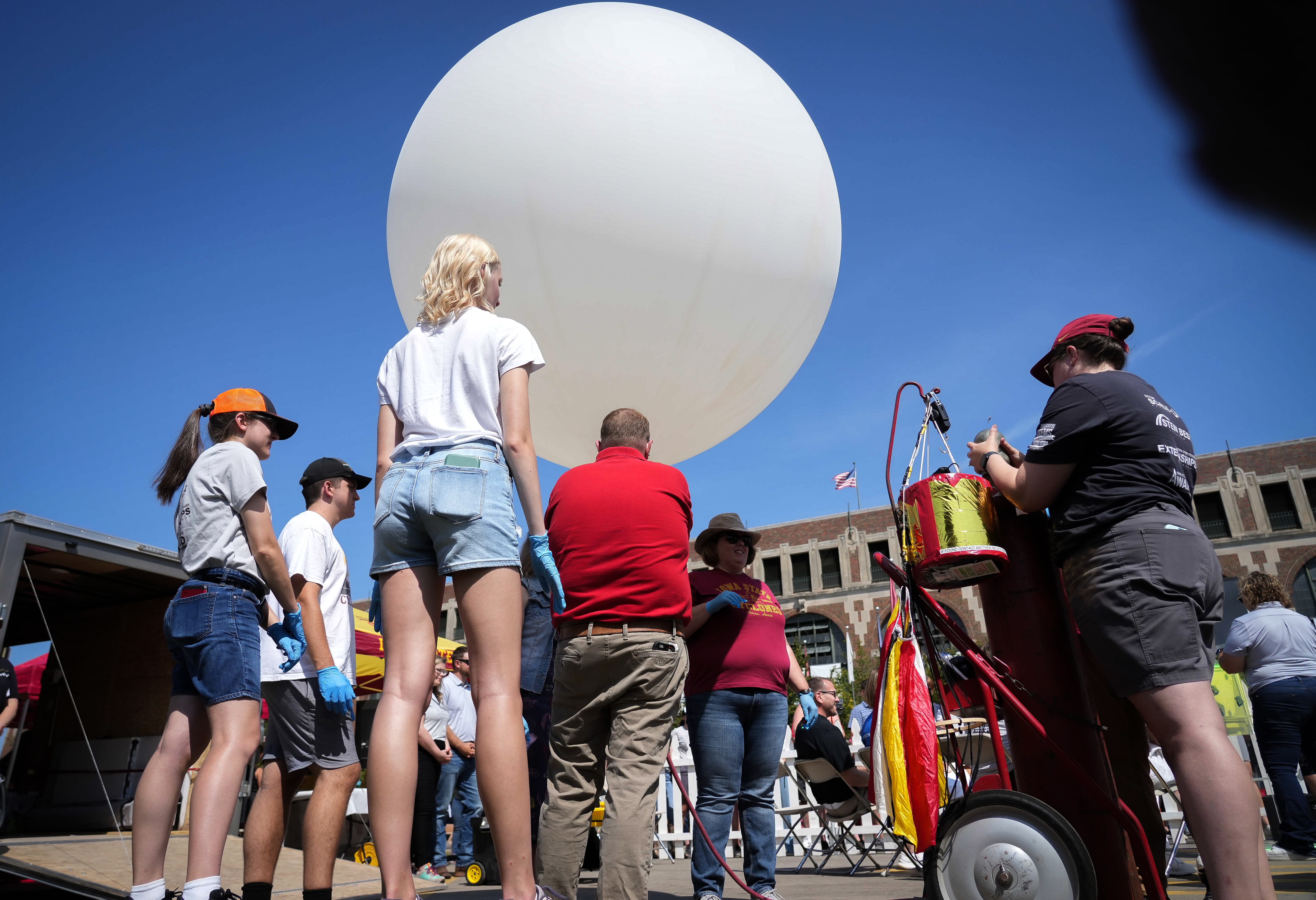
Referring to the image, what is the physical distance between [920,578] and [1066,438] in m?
0.56

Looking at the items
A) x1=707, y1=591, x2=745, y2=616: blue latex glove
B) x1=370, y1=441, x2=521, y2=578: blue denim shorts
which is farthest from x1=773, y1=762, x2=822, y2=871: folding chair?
x1=370, y1=441, x2=521, y2=578: blue denim shorts

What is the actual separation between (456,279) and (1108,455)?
1.91 meters

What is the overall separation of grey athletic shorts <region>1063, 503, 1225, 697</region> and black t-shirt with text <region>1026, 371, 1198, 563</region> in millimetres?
45

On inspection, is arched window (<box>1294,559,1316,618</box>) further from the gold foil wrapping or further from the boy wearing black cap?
the boy wearing black cap

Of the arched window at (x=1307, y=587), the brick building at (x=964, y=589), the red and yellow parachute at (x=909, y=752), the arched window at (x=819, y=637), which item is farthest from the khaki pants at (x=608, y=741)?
the arched window at (x=819, y=637)

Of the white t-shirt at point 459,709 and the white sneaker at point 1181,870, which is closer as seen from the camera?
the white sneaker at point 1181,870

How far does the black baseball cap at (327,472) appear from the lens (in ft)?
10.6

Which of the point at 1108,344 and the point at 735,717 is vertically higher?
the point at 1108,344

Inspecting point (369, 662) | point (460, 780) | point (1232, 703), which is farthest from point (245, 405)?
point (1232, 703)

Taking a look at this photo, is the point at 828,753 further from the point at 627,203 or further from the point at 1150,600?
the point at 627,203

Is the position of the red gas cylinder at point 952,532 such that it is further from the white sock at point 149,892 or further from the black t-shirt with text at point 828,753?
the black t-shirt with text at point 828,753

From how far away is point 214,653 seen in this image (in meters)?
2.42

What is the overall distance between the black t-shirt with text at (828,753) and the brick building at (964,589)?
17.1m

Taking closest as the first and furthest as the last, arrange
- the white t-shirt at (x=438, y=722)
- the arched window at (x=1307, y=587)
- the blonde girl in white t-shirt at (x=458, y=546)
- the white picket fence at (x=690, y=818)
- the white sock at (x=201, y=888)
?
the blonde girl in white t-shirt at (x=458, y=546) < the white sock at (x=201, y=888) < the white t-shirt at (x=438, y=722) < the white picket fence at (x=690, y=818) < the arched window at (x=1307, y=587)
